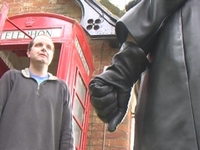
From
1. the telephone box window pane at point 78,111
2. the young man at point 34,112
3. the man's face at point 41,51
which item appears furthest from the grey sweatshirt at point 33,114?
the telephone box window pane at point 78,111

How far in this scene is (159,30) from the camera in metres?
1.13

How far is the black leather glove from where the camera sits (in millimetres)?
1080

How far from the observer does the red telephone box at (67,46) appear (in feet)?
10.9

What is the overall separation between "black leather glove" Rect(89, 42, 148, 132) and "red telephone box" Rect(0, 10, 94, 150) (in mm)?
2082

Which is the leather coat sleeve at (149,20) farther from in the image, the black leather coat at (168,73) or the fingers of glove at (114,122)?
the fingers of glove at (114,122)

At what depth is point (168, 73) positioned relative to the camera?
1038mm

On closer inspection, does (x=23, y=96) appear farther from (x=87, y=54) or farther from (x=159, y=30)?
(x=87, y=54)

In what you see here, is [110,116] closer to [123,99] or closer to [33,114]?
[123,99]

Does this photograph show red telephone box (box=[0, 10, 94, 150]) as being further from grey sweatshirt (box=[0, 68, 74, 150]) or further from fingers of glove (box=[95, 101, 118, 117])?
fingers of glove (box=[95, 101, 118, 117])

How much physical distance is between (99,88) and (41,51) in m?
1.34

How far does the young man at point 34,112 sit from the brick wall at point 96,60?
1530 mm

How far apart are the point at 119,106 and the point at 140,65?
141 mm

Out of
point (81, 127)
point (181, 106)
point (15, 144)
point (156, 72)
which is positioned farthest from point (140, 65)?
point (81, 127)

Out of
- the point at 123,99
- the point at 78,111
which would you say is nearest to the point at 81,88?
the point at 78,111
